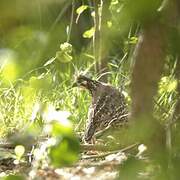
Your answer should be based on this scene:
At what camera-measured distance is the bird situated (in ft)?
8.60

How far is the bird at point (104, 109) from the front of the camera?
2.62m

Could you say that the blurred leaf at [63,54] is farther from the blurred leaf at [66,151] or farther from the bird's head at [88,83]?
the bird's head at [88,83]

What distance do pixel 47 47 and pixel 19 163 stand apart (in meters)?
1.48

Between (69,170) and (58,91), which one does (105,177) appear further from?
(58,91)

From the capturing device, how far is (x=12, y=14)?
0.65 m

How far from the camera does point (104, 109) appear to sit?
2729 mm

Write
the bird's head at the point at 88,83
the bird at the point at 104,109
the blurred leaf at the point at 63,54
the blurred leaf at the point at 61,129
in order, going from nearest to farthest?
the blurred leaf at the point at 61,129
the blurred leaf at the point at 63,54
the bird at the point at 104,109
the bird's head at the point at 88,83

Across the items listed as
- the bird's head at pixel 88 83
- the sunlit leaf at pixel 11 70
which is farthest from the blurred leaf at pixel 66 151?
the bird's head at pixel 88 83

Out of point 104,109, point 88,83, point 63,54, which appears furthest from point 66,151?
point 88,83

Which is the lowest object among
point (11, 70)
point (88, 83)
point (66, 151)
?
point (66, 151)

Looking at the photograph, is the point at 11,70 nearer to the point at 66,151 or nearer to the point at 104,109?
the point at 66,151

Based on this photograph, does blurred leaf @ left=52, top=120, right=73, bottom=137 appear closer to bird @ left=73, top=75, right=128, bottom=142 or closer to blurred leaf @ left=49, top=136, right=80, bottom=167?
blurred leaf @ left=49, top=136, right=80, bottom=167

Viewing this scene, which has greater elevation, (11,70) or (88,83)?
(88,83)

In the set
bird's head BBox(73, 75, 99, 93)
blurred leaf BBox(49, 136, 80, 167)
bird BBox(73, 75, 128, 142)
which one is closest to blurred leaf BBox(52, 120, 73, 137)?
blurred leaf BBox(49, 136, 80, 167)
